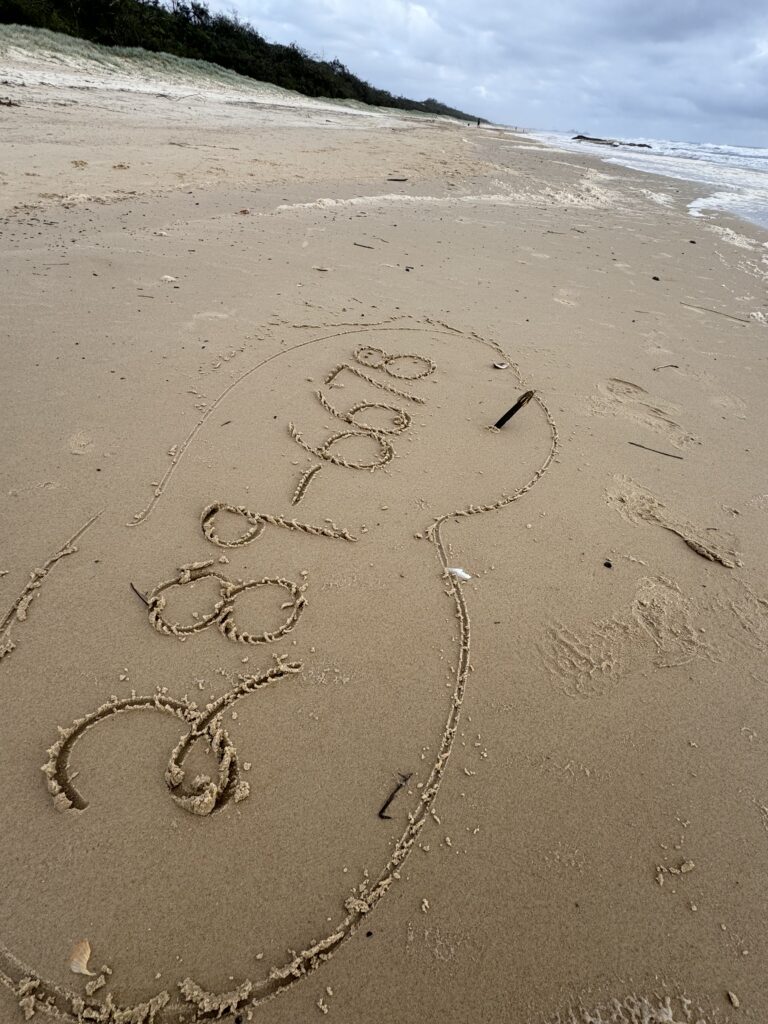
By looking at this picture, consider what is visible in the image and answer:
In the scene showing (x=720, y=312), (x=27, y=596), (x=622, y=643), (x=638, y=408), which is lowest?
(x=27, y=596)

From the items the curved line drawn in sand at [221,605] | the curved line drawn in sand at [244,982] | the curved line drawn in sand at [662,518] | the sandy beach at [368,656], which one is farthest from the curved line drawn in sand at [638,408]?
the curved line drawn in sand at [221,605]

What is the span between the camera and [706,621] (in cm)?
180

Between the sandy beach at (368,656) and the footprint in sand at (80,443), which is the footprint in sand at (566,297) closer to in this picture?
the sandy beach at (368,656)

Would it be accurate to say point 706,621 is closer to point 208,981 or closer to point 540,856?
point 540,856

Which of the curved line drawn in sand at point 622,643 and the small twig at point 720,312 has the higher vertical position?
the small twig at point 720,312

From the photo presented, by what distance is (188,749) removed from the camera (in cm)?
134

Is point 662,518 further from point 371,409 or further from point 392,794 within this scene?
point 392,794

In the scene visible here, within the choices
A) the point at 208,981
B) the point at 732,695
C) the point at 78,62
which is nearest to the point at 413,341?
the point at 732,695

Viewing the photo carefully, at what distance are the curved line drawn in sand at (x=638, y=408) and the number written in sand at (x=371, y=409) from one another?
3.13 ft

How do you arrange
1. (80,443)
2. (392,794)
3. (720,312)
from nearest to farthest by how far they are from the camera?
1. (392,794)
2. (80,443)
3. (720,312)

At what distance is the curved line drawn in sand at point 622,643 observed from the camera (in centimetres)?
159

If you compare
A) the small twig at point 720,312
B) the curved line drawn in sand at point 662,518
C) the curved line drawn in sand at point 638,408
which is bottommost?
the curved line drawn in sand at point 662,518

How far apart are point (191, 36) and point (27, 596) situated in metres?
22.7

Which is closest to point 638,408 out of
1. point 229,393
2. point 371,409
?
point 371,409
